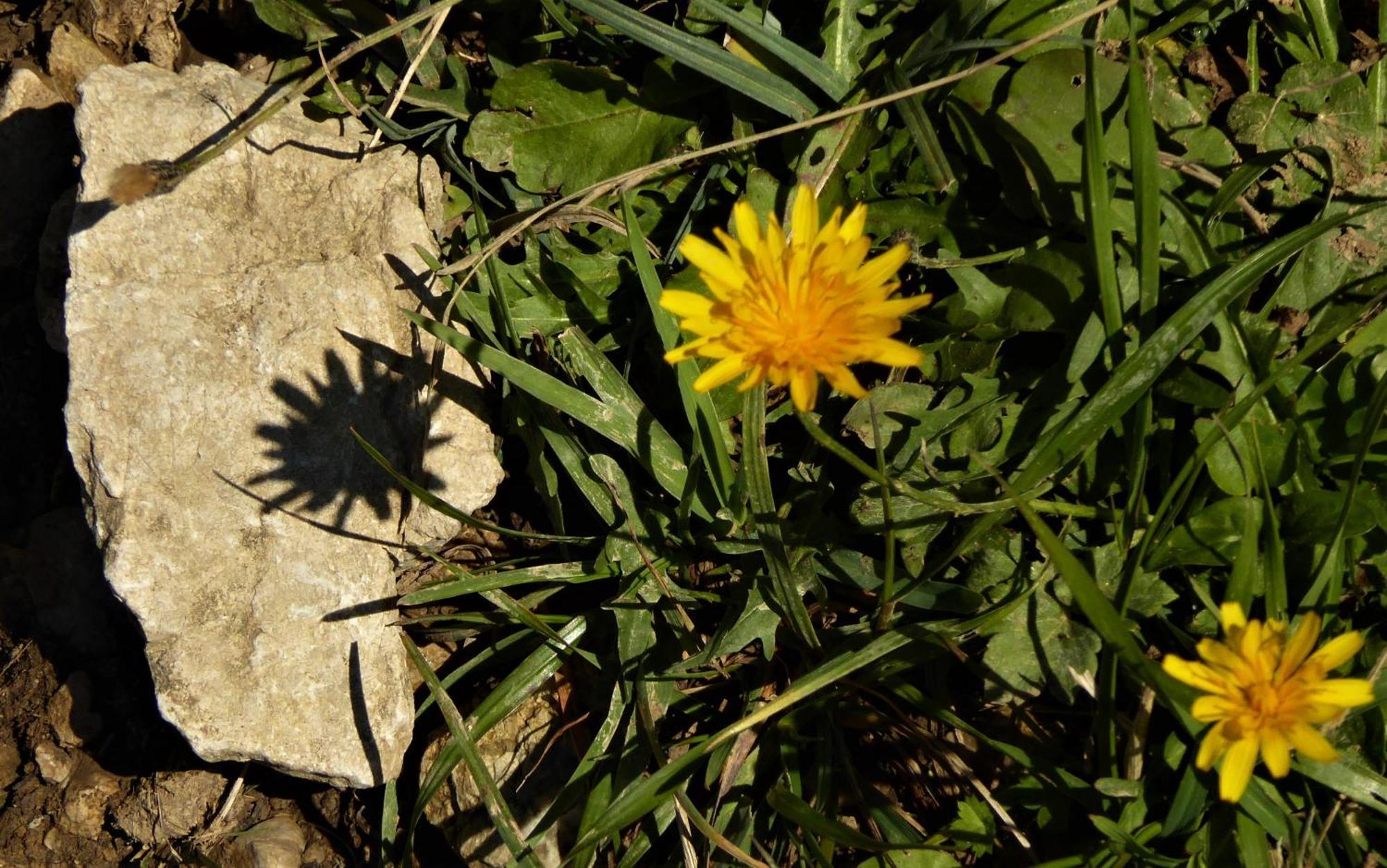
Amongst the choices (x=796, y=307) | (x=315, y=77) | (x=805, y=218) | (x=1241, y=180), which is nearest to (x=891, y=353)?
(x=796, y=307)

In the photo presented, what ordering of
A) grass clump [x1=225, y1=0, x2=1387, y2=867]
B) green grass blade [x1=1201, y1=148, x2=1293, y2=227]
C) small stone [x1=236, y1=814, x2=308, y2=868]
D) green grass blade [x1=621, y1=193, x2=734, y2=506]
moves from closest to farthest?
grass clump [x1=225, y1=0, x2=1387, y2=867] → green grass blade [x1=1201, y1=148, x2=1293, y2=227] → green grass blade [x1=621, y1=193, x2=734, y2=506] → small stone [x1=236, y1=814, x2=308, y2=868]

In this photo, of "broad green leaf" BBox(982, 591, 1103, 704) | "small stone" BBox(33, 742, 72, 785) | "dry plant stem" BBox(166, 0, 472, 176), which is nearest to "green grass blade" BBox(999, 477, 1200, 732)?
"broad green leaf" BBox(982, 591, 1103, 704)

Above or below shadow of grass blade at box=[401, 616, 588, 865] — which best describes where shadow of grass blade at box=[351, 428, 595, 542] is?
above

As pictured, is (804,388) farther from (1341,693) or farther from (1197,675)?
(1341,693)

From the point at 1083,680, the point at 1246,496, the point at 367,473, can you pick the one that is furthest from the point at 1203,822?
the point at 367,473

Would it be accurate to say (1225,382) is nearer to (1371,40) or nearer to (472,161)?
(1371,40)

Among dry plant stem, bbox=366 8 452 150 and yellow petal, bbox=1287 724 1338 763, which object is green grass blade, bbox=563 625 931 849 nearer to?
yellow petal, bbox=1287 724 1338 763

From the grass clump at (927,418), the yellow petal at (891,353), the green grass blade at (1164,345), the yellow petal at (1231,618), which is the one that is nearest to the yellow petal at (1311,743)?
the yellow petal at (1231,618)

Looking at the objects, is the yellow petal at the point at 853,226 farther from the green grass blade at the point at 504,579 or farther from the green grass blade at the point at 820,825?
the green grass blade at the point at 820,825
